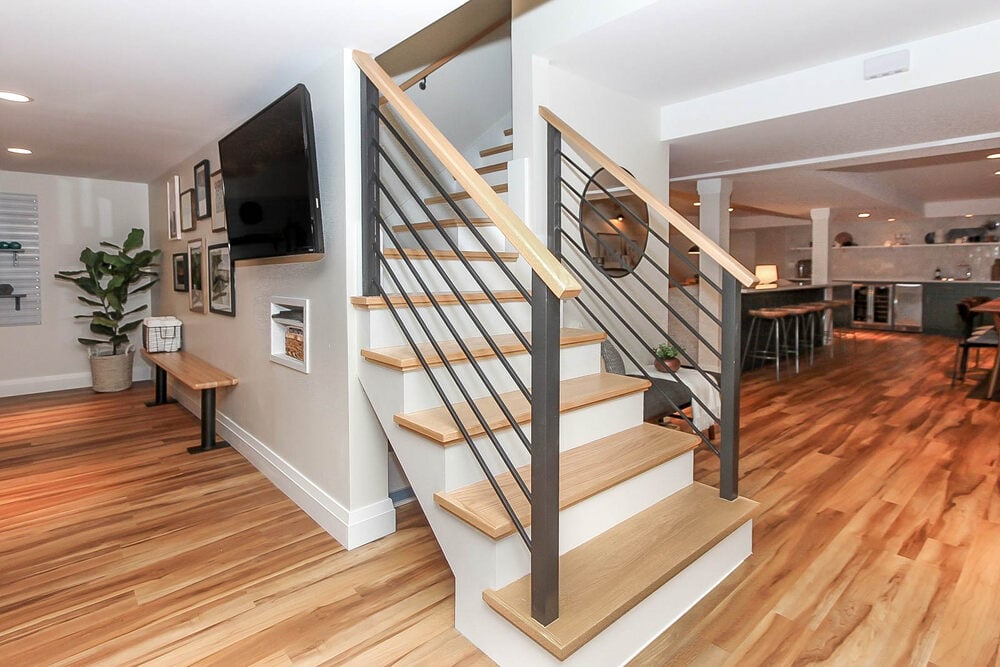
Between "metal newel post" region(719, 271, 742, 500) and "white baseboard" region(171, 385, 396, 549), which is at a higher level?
"metal newel post" region(719, 271, 742, 500)

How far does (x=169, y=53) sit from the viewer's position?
7.77ft

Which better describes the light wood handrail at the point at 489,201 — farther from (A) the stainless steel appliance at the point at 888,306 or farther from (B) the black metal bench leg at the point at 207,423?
(A) the stainless steel appliance at the point at 888,306

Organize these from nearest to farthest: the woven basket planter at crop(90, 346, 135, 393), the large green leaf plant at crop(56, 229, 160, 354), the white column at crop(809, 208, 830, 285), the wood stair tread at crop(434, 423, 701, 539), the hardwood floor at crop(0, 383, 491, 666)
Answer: the wood stair tread at crop(434, 423, 701, 539)
the hardwood floor at crop(0, 383, 491, 666)
the large green leaf plant at crop(56, 229, 160, 354)
the woven basket planter at crop(90, 346, 135, 393)
the white column at crop(809, 208, 830, 285)

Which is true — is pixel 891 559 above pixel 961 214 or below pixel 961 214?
below

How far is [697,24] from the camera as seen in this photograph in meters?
2.52

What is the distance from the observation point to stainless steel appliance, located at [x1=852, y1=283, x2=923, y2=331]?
10375mm

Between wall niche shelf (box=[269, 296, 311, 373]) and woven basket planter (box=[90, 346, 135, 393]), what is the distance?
358cm

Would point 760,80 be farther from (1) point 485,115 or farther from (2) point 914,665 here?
(2) point 914,665

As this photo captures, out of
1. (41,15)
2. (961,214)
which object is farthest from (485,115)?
(961,214)

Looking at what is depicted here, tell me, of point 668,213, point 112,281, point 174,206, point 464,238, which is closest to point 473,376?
point 668,213

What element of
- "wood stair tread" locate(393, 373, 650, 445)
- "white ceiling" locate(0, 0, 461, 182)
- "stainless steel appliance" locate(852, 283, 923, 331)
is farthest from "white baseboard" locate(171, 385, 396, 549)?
"stainless steel appliance" locate(852, 283, 923, 331)

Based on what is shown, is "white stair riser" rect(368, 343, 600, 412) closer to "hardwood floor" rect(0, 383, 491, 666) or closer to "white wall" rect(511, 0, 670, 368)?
"white wall" rect(511, 0, 670, 368)

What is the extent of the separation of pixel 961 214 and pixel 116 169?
12.9 metres

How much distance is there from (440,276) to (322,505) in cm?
125
